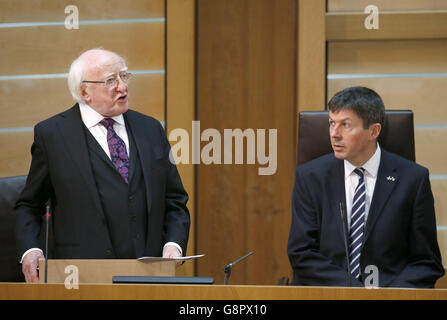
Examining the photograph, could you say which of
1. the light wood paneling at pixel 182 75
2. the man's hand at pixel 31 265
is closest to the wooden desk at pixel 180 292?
the man's hand at pixel 31 265

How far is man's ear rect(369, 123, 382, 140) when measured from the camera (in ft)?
8.02

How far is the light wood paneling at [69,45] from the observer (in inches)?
139

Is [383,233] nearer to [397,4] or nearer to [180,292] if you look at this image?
[180,292]

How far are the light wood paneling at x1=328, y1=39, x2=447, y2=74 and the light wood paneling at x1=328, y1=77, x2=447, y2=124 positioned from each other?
55 millimetres

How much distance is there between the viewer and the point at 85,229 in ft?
7.93

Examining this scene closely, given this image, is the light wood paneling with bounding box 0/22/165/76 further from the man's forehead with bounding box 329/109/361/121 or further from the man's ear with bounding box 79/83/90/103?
the man's forehead with bounding box 329/109/361/121

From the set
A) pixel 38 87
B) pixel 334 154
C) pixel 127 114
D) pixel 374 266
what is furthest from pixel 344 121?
pixel 38 87

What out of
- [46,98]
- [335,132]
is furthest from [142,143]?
[46,98]

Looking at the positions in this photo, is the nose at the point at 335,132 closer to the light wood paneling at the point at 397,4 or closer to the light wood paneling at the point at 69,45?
the light wood paneling at the point at 397,4

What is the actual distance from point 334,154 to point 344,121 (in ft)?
0.51

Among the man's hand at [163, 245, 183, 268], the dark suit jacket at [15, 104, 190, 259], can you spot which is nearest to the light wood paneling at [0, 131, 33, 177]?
the dark suit jacket at [15, 104, 190, 259]
